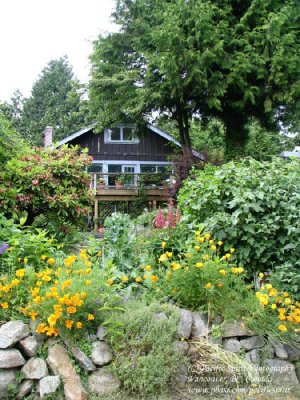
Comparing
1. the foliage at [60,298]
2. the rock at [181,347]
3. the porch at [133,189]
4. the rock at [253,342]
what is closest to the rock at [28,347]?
the foliage at [60,298]

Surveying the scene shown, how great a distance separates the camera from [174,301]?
120 inches

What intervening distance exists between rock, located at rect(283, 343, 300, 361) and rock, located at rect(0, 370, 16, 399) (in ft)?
6.54

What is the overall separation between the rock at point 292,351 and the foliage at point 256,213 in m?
0.73

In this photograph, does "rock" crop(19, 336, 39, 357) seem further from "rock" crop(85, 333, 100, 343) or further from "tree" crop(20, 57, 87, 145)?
"tree" crop(20, 57, 87, 145)

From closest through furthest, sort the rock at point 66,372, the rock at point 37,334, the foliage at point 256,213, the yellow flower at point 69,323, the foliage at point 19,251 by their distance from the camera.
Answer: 1. the rock at point 66,372
2. the yellow flower at point 69,323
3. the rock at point 37,334
4. the foliage at point 19,251
5. the foliage at point 256,213

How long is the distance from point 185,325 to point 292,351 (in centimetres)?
90

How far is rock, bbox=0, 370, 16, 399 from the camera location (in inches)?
93.9

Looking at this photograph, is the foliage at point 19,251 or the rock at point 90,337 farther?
the foliage at point 19,251

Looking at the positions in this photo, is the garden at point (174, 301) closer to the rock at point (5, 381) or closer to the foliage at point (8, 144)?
the rock at point (5, 381)

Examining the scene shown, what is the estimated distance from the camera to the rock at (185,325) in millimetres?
2715

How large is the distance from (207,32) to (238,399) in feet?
33.0

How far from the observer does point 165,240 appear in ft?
12.9

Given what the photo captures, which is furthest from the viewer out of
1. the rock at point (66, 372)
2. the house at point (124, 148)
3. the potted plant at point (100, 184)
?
the house at point (124, 148)

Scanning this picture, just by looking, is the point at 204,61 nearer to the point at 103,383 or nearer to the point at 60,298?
the point at 60,298
